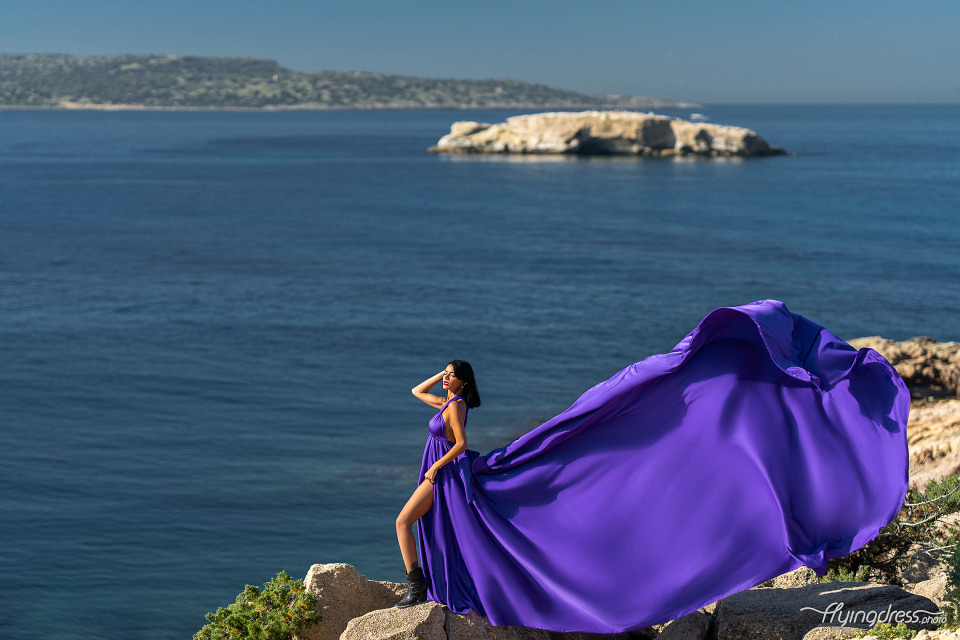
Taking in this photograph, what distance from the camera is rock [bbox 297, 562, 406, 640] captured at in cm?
732

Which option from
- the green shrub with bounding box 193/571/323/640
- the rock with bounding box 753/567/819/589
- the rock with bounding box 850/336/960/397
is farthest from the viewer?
the rock with bounding box 850/336/960/397

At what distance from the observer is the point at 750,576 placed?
6.16m

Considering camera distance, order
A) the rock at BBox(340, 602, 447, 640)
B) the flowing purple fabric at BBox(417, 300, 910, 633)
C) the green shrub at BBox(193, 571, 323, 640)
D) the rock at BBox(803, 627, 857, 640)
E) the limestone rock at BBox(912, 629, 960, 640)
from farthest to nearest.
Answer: the green shrub at BBox(193, 571, 323, 640) < the rock at BBox(340, 602, 447, 640) < the flowing purple fabric at BBox(417, 300, 910, 633) < the rock at BBox(803, 627, 857, 640) < the limestone rock at BBox(912, 629, 960, 640)

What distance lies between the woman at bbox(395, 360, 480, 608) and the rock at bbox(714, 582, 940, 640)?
234 centimetres

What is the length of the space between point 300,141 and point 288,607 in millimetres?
150938

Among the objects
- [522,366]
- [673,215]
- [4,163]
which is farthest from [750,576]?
[4,163]

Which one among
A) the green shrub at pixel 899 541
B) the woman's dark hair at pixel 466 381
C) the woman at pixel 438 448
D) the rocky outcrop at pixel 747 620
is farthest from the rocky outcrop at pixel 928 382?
the woman at pixel 438 448

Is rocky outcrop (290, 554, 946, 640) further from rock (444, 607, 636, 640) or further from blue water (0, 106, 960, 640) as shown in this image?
blue water (0, 106, 960, 640)

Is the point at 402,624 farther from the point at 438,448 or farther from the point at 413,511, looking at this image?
the point at 438,448

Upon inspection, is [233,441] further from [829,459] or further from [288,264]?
[288,264]

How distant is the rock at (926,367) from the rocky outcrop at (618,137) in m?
94.5

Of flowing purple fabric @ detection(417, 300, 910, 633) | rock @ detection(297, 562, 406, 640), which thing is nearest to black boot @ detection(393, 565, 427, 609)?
flowing purple fabric @ detection(417, 300, 910, 633)

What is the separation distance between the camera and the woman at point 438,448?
21.2ft

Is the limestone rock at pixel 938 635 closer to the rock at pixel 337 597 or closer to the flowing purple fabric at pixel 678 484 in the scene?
the flowing purple fabric at pixel 678 484
